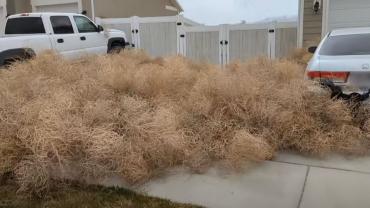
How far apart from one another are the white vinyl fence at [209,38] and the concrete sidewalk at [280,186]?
740 centimetres

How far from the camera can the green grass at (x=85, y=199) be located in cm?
351

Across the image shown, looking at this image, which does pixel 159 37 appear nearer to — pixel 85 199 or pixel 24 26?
pixel 24 26

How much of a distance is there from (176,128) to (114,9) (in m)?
12.9

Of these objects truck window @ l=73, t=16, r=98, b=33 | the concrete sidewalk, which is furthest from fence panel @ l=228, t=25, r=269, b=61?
the concrete sidewalk

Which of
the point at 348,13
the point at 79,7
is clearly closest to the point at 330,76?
the point at 348,13

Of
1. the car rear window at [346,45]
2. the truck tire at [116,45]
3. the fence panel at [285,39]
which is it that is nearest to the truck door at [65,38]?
the truck tire at [116,45]

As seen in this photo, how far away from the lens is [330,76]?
5.27 meters

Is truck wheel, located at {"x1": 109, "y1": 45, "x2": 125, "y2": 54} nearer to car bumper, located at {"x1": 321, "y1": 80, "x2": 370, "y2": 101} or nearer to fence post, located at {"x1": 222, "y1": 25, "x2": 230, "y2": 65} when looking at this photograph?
fence post, located at {"x1": 222, "y1": 25, "x2": 230, "y2": 65}

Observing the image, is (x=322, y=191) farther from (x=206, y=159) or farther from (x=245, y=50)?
(x=245, y=50)

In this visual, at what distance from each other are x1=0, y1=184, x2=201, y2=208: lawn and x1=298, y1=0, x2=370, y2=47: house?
8226mm

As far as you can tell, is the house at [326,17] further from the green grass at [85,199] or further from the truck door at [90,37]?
the green grass at [85,199]

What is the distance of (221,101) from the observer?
5.44 m

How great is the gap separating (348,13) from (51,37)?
27.4ft

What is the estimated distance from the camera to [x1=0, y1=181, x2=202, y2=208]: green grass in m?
3.51
